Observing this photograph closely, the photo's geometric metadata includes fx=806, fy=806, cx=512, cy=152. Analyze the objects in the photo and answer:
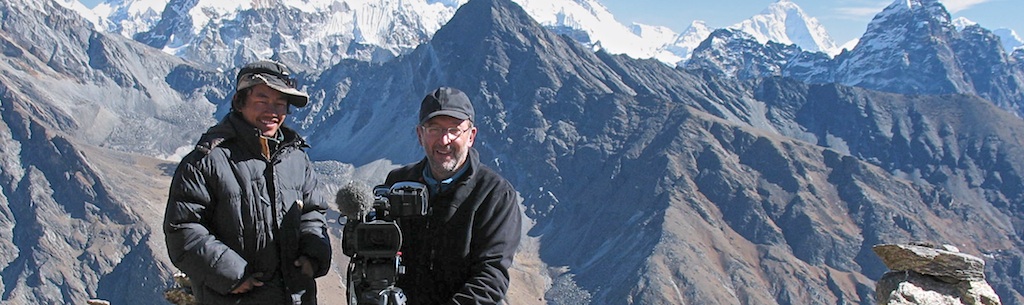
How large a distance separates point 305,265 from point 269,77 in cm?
200

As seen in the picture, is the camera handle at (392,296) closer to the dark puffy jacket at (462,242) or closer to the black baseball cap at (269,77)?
the dark puffy jacket at (462,242)

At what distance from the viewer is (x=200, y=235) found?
7734 mm

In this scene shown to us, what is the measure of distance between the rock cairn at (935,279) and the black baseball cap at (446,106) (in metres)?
Answer: 9.59

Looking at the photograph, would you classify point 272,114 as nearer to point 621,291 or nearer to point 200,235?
point 200,235

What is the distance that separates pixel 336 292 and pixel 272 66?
173m

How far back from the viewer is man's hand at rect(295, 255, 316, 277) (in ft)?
27.7

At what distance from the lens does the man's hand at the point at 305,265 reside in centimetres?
845

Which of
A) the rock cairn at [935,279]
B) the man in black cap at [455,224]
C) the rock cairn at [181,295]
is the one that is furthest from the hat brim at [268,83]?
the rock cairn at [935,279]

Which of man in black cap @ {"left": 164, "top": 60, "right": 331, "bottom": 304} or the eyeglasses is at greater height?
the eyeglasses

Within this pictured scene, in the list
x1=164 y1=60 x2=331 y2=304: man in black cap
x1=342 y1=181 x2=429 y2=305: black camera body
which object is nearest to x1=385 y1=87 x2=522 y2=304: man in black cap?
x1=342 y1=181 x2=429 y2=305: black camera body

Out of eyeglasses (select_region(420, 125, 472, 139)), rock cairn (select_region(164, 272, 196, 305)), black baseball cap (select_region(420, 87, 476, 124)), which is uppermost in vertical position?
black baseball cap (select_region(420, 87, 476, 124))

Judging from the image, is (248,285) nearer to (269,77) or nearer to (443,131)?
(269,77)

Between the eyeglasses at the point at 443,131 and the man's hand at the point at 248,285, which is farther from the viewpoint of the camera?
the man's hand at the point at 248,285

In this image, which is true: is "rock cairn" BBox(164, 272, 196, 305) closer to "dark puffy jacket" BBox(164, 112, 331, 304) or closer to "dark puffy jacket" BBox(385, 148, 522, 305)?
"dark puffy jacket" BBox(164, 112, 331, 304)
